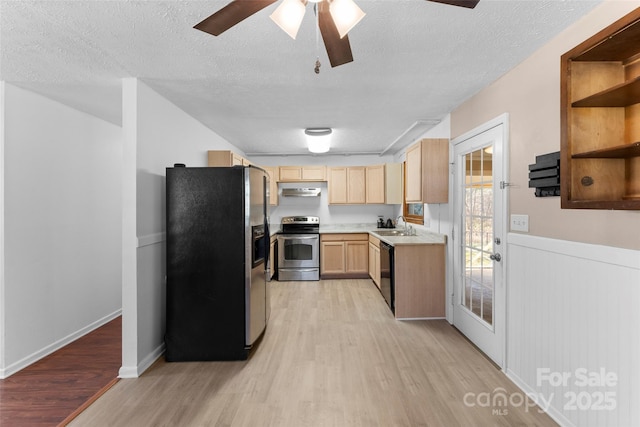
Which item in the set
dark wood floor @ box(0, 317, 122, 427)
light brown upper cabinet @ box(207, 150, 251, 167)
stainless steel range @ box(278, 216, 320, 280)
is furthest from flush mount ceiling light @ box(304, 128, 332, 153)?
dark wood floor @ box(0, 317, 122, 427)

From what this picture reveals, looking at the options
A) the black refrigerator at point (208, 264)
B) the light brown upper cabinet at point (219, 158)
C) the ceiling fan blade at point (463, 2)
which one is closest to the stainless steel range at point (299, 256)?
the light brown upper cabinet at point (219, 158)

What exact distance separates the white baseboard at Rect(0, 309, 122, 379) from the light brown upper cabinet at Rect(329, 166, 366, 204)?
3.92 m

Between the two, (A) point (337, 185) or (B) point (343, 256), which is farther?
(A) point (337, 185)

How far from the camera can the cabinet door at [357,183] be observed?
5887 mm

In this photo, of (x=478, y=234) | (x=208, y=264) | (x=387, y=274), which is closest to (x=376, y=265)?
(x=387, y=274)

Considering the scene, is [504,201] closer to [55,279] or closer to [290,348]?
[290,348]

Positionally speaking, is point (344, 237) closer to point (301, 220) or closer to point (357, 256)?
point (357, 256)

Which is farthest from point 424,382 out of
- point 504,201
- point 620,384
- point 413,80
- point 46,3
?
point 46,3

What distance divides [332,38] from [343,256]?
4.50m

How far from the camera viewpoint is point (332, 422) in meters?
1.90

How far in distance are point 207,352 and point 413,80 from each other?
293 centimetres

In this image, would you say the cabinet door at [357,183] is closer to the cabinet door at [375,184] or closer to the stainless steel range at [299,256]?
the cabinet door at [375,184]

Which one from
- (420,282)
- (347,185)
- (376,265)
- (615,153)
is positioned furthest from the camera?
(347,185)

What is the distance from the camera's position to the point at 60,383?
7.82ft
